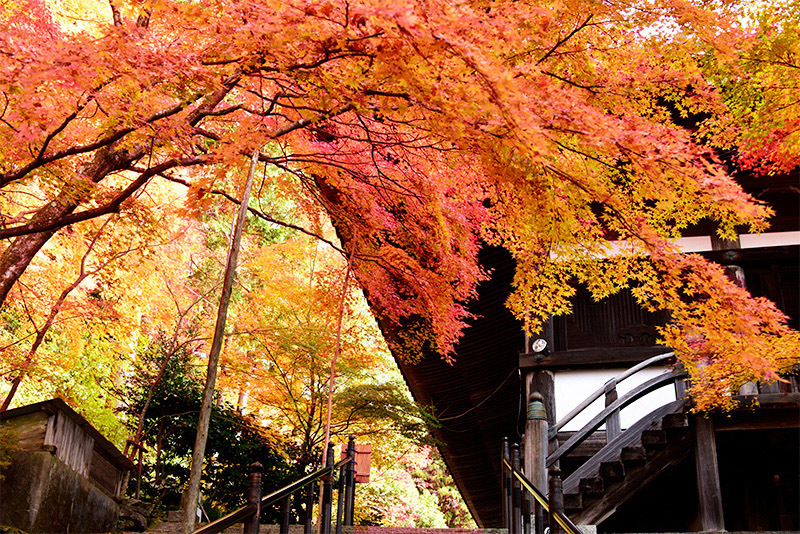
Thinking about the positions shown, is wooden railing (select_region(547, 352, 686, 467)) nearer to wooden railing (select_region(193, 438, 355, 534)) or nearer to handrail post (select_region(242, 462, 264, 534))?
wooden railing (select_region(193, 438, 355, 534))

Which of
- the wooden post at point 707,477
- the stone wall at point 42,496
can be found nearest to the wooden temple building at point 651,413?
the wooden post at point 707,477

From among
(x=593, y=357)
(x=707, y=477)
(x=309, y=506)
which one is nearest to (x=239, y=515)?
(x=309, y=506)

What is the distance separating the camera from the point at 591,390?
28.3 feet

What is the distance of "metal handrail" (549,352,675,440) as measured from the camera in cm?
731

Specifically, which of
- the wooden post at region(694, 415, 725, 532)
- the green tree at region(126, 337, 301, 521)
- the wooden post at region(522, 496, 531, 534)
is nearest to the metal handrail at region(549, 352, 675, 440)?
the wooden post at region(694, 415, 725, 532)

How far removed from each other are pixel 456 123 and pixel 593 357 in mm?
5464

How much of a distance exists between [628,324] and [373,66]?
5.98 m

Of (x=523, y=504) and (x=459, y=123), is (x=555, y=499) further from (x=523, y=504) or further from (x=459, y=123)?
(x=459, y=123)

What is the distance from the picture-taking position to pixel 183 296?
44.2 feet

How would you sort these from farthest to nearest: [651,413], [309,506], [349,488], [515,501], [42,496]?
1. [651,413]
2. [349,488]
3. [42,496]
4. [515,501]
5. [309,506]

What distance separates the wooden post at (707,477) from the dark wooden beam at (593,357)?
5.74 feet

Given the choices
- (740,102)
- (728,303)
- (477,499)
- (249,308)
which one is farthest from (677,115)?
(477,499)

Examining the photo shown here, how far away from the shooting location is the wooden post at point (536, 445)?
7020mm

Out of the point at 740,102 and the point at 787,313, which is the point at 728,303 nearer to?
the point at 740,102
